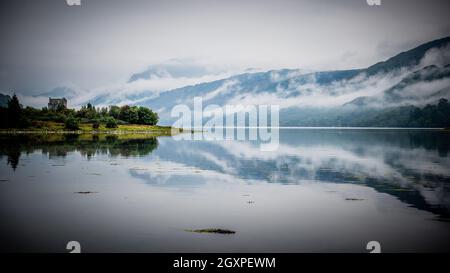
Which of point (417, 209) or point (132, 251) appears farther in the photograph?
point (417, 209)

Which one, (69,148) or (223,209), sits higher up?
(69,148)

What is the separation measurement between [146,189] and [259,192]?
1222 centimetres

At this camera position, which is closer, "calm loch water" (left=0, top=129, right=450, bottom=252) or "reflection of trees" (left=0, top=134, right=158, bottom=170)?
"calm loch water" (left=0, top=129, right=450, bottom=252)

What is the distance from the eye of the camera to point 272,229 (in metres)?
29.6

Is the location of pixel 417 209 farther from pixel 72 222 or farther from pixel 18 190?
pixel 18 190

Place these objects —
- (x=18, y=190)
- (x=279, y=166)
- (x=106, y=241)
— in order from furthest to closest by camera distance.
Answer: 1. (x=279, y=166)
2. (x=18, y=190)
3. (x=106, y=241)

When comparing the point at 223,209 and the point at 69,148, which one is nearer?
the point at 223,209

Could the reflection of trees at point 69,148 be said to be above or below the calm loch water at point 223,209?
above

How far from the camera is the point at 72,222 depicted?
30875 mm

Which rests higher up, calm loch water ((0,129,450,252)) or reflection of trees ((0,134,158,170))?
reflection of trees ((0,134,158,170))

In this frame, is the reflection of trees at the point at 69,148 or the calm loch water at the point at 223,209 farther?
the reflection of trees at the point at 69,148

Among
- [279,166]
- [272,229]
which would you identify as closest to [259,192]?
[272,229]
